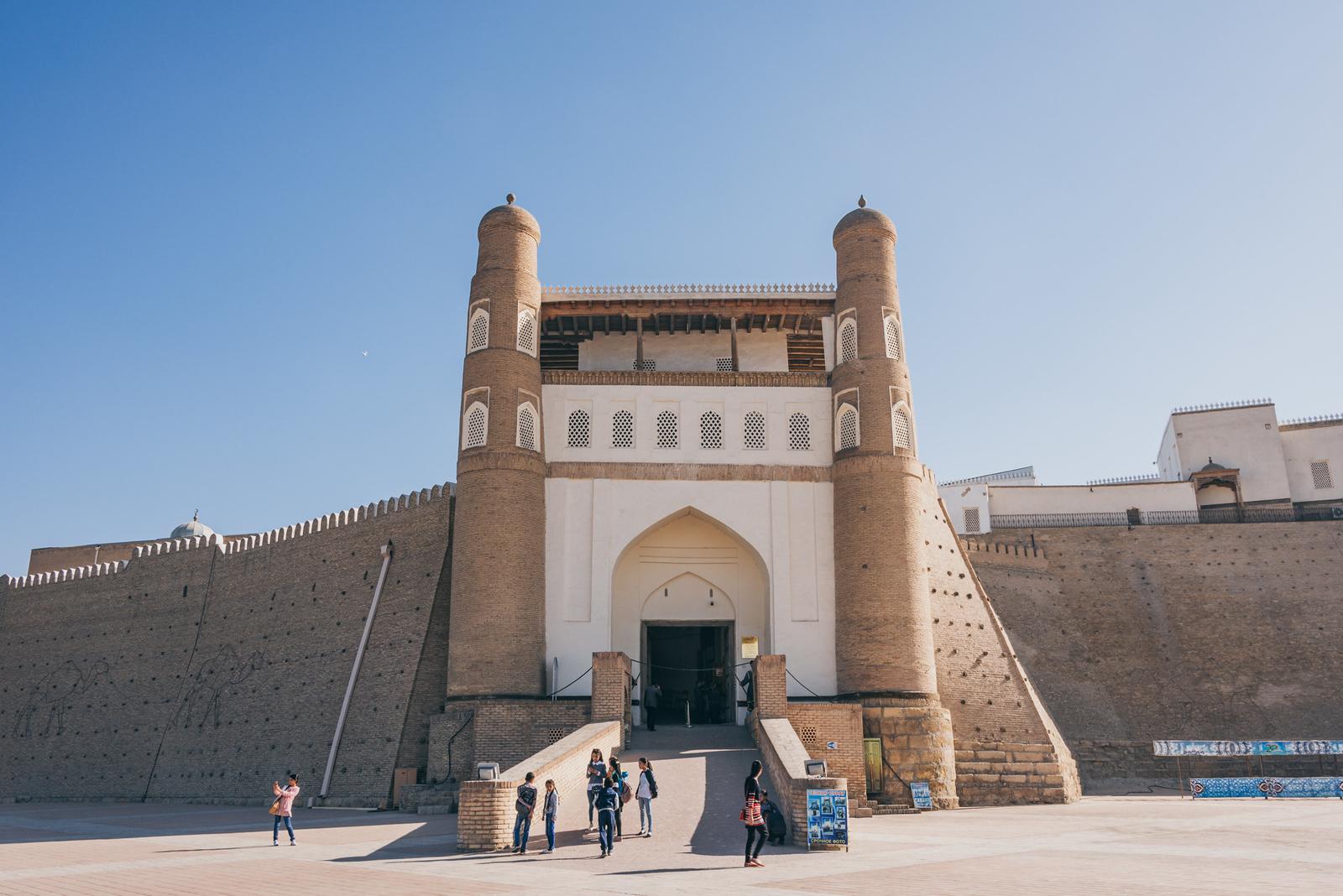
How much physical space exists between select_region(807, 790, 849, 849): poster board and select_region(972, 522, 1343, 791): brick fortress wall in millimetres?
17433

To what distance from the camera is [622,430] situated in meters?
20.6

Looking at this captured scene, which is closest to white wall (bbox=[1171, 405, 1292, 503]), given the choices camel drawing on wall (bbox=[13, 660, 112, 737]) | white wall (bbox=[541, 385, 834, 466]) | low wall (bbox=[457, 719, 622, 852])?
white wall (bbox=[541, 385, 834, 466])

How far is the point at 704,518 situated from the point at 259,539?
10968mm

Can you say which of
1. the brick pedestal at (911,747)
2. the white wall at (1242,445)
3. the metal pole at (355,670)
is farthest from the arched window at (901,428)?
the white wall at (1242,445)

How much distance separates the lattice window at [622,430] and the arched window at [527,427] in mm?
1408

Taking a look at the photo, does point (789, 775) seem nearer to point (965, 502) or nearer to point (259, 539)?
point (259, 539)

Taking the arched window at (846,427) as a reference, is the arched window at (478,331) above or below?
above

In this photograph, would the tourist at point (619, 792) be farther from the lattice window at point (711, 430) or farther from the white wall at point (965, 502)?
the white wall at point (965, 502)

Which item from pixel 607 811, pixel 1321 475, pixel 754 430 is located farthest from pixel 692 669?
pixel 1321 475

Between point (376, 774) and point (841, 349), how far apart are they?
1132 cm

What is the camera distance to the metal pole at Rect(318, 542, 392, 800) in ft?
65.3

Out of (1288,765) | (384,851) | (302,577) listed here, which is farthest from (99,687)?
(1288,765)

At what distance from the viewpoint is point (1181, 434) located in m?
36.0

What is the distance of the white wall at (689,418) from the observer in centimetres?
Answer: 2047
